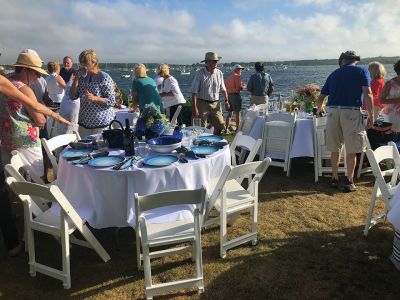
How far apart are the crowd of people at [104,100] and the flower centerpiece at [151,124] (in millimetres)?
724

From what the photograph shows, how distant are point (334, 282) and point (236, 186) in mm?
1263

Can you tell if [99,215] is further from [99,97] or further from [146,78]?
[146,78]

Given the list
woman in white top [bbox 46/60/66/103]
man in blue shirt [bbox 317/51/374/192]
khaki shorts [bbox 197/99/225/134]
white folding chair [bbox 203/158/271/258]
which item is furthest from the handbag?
woman in white top [bbox 46/60/66/103]

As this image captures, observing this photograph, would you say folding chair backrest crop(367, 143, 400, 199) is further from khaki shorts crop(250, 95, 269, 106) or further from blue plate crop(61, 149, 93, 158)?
khaki shorts crop(250, 95, 269, 106)

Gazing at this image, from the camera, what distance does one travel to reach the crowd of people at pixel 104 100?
318cm

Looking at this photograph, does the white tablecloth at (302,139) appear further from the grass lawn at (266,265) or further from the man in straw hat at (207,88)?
the man in straw hat at (207,88)

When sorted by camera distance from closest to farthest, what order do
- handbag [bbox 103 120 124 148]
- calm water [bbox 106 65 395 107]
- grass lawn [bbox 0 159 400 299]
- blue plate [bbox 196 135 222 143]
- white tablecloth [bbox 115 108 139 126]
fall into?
grass lawn [bbox 0 159 400 299], handbag [bbox 103 120 124 148], blue plate [bbox 196 135 222 143], white tablecloth [bbox 115 108 139 126], calm water [bbox 106 65 395 107]

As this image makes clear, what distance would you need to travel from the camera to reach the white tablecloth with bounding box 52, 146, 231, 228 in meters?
2.67

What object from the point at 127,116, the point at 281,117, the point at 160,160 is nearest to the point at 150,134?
the point at 160,160

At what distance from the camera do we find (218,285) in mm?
2672

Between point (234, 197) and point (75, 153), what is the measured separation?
61.3 inches

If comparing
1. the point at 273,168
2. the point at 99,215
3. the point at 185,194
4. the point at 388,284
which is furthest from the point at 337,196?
the point at 99,215

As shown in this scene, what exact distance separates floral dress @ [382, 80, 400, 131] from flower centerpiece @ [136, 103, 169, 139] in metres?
3.23

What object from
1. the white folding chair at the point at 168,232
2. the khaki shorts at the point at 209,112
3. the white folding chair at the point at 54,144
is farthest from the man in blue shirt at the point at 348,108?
the white folding chair at the point at 54,144
